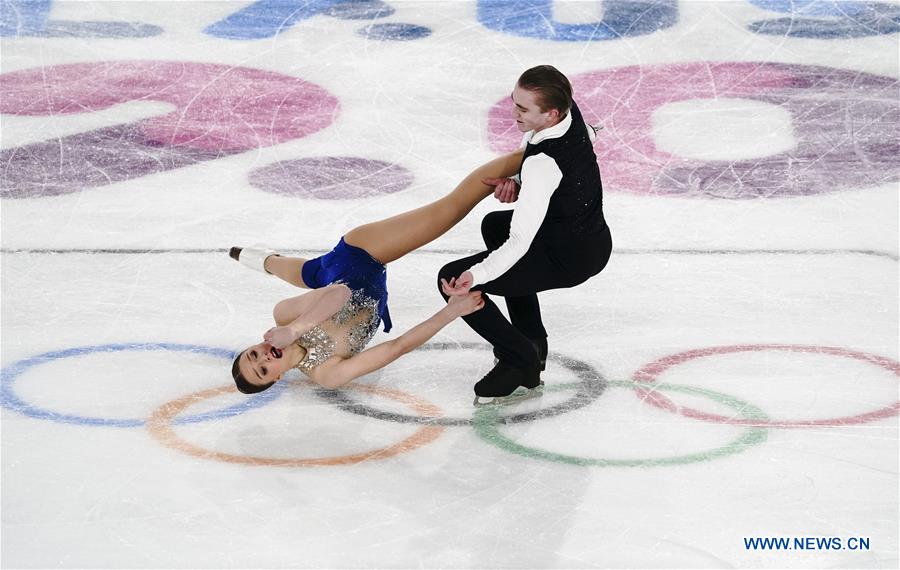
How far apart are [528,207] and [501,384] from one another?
69cm

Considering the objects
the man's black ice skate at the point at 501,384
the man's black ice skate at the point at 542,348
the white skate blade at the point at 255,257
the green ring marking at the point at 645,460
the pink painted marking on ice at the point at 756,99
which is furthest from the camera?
the pink painted marking on ice at the point at 756,99

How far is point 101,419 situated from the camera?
15.3 ft

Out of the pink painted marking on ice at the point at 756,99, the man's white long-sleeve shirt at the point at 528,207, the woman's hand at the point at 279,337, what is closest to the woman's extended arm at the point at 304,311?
the woman's hand at the point at 279,337

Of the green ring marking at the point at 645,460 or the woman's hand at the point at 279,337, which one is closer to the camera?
the green ring marking at the point at 645,460

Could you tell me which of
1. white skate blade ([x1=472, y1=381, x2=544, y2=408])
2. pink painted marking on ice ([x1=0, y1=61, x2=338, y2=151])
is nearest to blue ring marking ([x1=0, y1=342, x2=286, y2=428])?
white skate blade ([x1=472, y1=381, x2=544, y2=408])

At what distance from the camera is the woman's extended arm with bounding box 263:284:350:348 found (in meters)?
4.61

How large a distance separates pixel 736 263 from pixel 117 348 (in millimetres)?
2948

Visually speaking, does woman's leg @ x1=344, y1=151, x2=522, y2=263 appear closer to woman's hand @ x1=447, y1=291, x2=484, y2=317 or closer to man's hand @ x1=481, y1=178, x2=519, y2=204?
man's hand @ x1=481, y1=178, x2=519, y2=204

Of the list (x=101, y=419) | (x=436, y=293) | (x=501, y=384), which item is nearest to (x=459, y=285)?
(x=501, y=384)

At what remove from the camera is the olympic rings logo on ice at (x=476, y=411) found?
435cm

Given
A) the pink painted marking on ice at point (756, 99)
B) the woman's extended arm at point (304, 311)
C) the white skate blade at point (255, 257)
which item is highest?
the woman's extended arm at point (304, 311)

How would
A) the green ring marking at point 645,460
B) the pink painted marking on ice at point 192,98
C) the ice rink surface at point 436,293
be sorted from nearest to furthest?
the ice rink surface at point 436,293
the green ring marking at point 645,460
the pink painted marking on ice at point 192,98

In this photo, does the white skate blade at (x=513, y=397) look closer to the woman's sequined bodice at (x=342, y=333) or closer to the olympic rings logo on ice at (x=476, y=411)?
the olympic rings logo on ice at (x=476, y=411)

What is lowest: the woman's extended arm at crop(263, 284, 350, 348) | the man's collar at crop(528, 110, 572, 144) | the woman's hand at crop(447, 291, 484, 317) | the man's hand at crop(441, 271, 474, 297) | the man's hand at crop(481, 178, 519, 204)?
the woman's extended arm at crop(263, 284, 350, 348)
